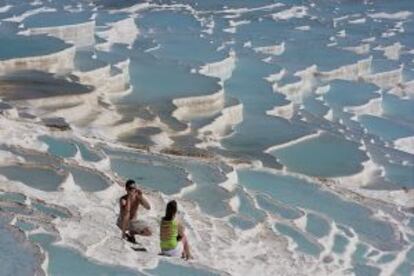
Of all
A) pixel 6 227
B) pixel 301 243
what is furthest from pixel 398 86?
pixel 6 227

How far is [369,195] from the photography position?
1034 centimetres

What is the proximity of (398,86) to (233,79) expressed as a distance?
3.50 meters

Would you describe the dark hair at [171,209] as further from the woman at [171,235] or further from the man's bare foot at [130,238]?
the man's bare foot at [130,238]

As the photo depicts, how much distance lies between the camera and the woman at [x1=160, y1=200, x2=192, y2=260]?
19.8ft

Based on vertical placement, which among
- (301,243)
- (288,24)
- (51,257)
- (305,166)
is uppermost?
(51,257)

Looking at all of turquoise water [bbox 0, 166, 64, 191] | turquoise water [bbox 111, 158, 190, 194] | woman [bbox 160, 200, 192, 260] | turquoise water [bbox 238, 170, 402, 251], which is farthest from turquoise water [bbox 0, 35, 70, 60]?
woman [bbox 160, 200, 192, 260]

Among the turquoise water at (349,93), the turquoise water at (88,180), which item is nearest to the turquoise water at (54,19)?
the turquoise water at (349,93)

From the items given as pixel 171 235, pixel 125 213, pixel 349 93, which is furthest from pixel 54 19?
pixel 171 235

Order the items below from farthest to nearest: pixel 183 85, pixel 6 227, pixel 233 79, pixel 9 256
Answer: pixel 233 79 → pixel 183 85 → pixel 6 227 → pixel 9 256

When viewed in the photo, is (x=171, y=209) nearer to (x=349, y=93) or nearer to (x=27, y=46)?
(x=27, y=46)

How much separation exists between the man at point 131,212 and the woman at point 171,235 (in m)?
0.31

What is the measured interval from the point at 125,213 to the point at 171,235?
432 mm

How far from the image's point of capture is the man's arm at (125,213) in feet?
20.8

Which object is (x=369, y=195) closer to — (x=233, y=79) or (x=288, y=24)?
(x=233, y=79)
